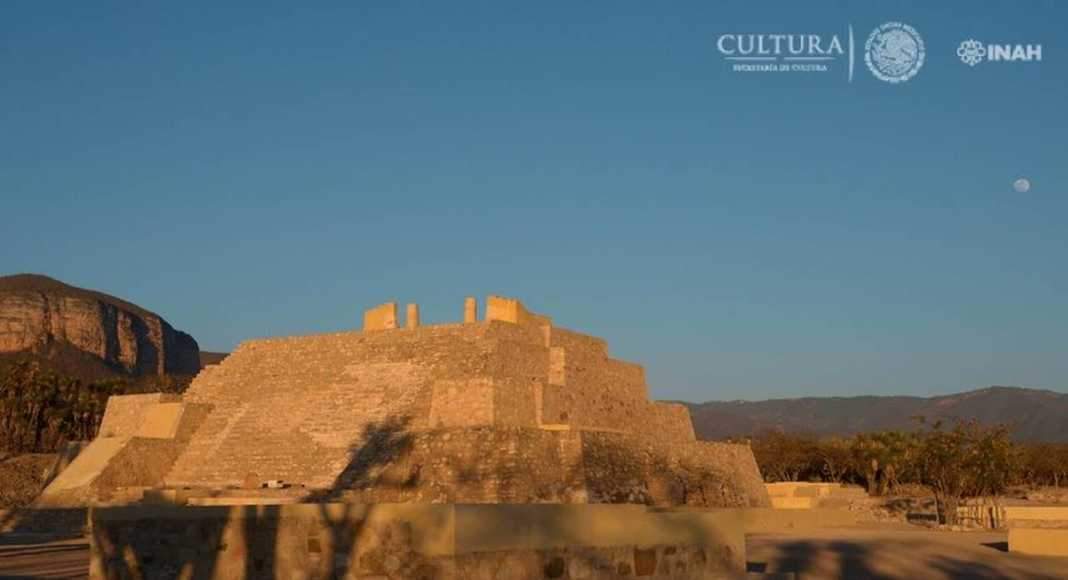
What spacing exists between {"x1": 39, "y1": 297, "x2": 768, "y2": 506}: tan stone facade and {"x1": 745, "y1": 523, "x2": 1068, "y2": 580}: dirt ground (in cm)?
719

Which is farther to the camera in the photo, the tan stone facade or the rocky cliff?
the rocky cliff

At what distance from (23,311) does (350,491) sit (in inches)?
3501

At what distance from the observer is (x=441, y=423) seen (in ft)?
108

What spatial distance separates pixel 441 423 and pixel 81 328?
297 ft

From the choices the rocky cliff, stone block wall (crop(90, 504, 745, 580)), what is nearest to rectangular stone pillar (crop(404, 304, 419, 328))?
stone block wall (crop(90, 504, 745, 580))

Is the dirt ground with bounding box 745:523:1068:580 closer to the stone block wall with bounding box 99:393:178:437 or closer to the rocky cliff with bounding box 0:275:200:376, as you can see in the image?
the stone block wall with bounding box 99:393:178:437

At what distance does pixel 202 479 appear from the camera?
115 ft

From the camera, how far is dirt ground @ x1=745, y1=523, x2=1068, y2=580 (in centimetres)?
1994

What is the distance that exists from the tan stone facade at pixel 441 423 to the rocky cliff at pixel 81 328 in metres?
72.3

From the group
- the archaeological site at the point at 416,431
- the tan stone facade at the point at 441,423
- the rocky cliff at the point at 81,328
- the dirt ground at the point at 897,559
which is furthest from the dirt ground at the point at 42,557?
the rocky cliff at the point at 81,328

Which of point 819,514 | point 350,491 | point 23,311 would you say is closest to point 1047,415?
point 23,311

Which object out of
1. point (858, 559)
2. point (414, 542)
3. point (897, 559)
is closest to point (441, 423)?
point (858, 559)

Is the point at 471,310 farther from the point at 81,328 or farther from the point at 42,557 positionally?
the point at 81,328

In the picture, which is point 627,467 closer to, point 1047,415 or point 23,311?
point 23,311
